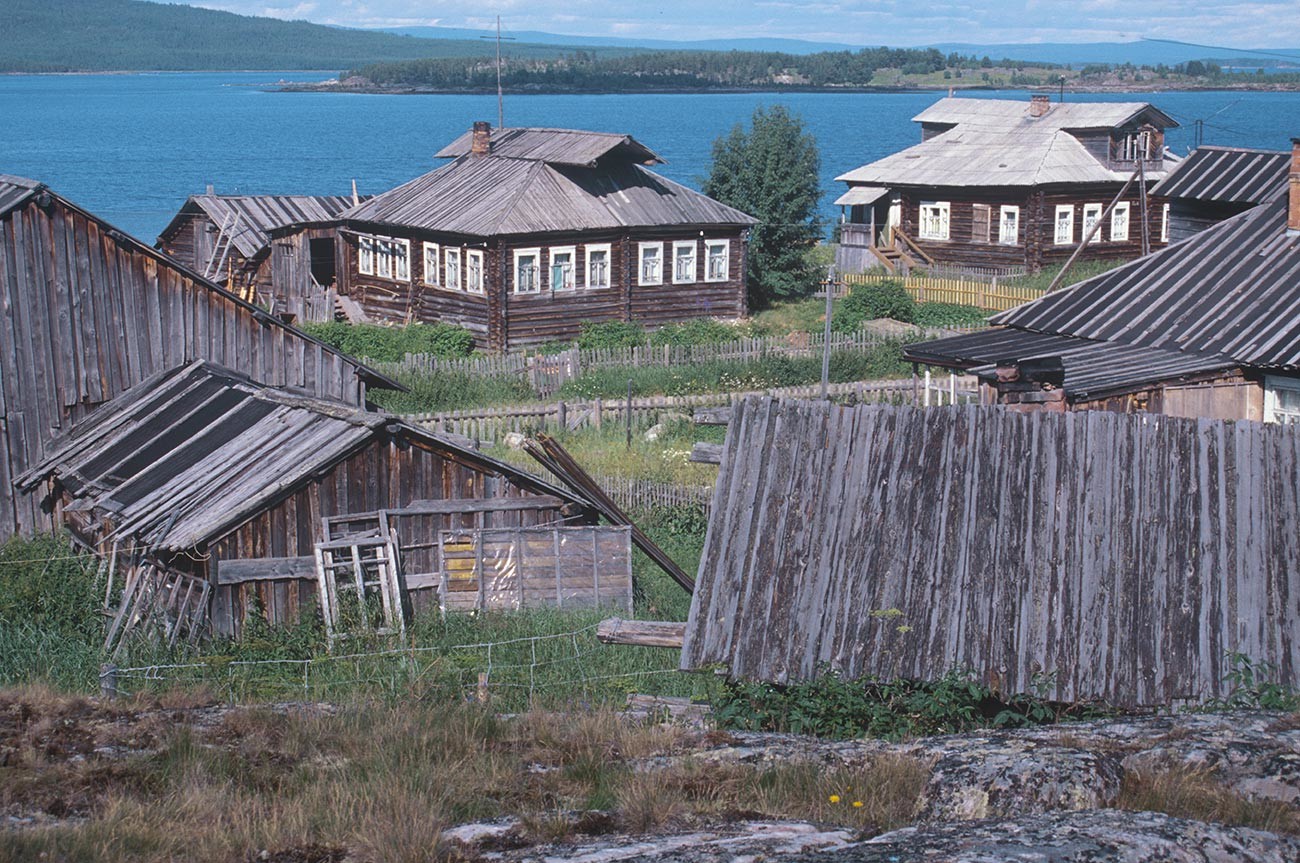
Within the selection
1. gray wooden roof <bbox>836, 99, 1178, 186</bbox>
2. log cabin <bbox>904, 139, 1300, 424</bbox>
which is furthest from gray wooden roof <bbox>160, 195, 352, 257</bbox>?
log cabin <bbox>904, 139, 1300, 424</bbox>

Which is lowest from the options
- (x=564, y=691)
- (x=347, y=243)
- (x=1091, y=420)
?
(x=564, y=691)

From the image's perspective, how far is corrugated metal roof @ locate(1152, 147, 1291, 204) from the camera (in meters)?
24.4

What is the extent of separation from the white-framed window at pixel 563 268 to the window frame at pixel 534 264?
1.33ft

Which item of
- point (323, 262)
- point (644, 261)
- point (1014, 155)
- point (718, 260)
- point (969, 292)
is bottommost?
point (969, 292)

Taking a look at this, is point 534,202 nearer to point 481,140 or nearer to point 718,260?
point 481,140

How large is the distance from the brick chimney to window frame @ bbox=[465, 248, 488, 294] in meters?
5.28

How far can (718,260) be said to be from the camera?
123ft

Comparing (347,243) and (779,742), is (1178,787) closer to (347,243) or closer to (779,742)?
(779,742)

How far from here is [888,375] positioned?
101ft

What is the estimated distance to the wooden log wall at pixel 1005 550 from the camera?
8781 millimetres

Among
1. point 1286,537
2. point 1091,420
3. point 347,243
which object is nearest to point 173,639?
point 1091,420

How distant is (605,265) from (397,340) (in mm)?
5647

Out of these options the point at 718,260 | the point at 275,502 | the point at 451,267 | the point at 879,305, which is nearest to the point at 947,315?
the point at 879,305

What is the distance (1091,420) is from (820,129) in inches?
6589
